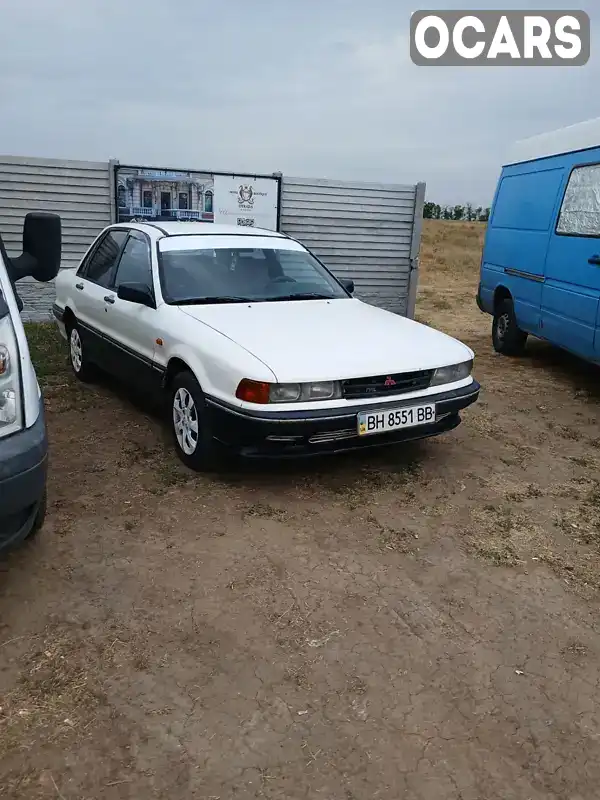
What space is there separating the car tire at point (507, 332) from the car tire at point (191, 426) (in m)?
5.00

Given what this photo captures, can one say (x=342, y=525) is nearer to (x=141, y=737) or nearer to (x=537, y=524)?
(x=537, y=524)

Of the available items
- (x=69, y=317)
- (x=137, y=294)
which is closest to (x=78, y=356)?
(x=69, y=317)

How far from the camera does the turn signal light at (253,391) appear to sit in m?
3.78

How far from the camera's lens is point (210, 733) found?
7.38 ft

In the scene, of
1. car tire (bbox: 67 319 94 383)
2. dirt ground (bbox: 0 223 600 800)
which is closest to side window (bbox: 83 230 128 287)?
car tire (bbox: 67 319 94 383)

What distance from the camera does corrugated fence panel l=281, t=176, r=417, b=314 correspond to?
10359mm

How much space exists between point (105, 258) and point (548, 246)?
173 inches

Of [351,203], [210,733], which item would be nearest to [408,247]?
[351,203]

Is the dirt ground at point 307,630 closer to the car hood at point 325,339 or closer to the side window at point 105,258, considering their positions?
the car hood at point 325,339

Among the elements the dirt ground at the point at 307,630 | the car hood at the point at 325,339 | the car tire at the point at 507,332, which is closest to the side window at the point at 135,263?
the car hood at the point at 325,339

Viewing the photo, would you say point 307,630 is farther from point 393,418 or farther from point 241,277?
point 241,277

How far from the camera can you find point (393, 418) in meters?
4.05

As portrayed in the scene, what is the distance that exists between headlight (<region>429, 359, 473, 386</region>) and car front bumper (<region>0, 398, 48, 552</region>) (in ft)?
7.98

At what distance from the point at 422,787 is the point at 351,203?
9.48 m
